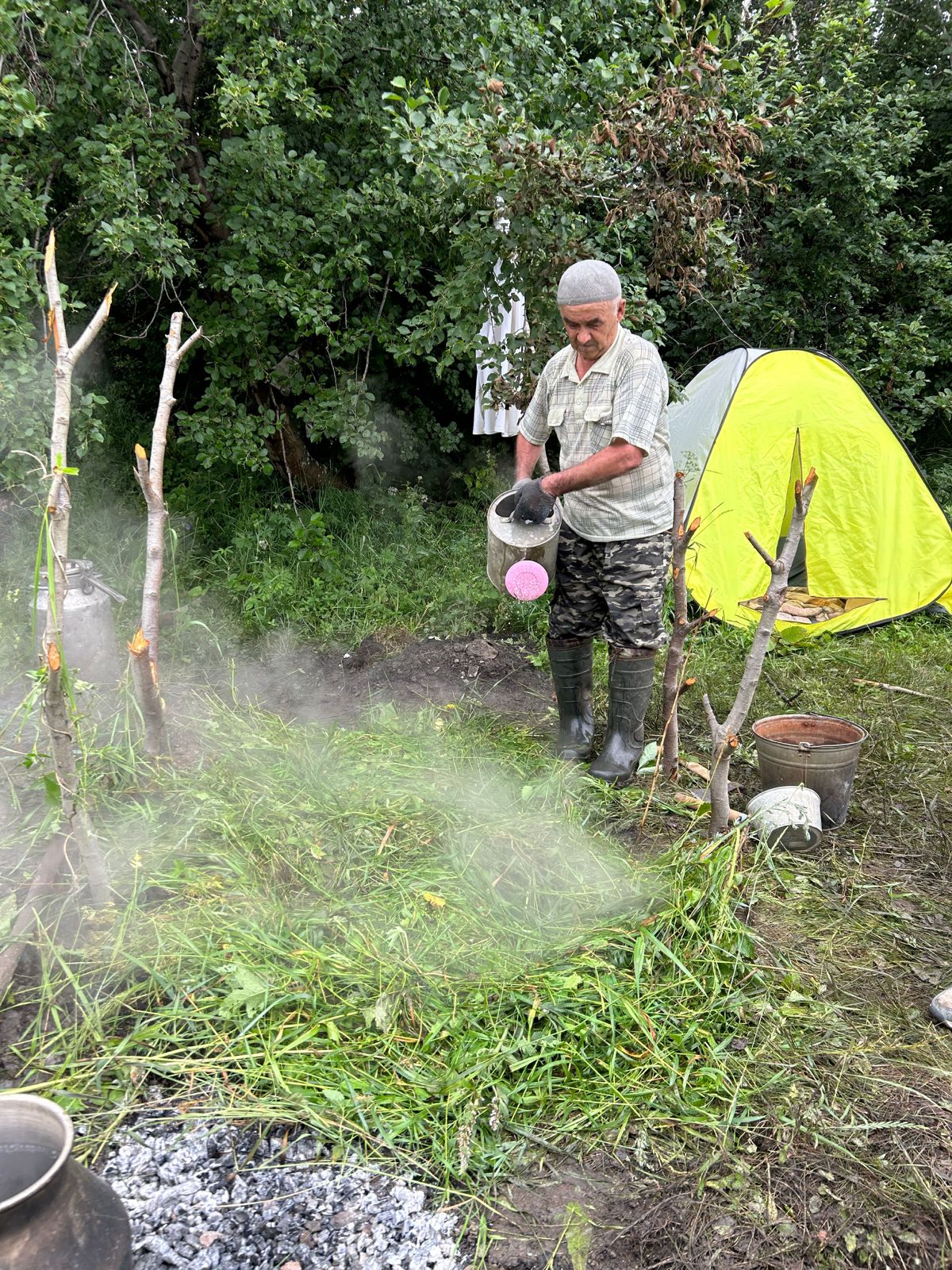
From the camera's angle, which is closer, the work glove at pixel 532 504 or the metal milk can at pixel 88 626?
the work glove at pixel 532 504

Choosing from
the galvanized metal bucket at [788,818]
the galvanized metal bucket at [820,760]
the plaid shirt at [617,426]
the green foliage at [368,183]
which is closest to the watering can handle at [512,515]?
the plaid shirt at [617,426]

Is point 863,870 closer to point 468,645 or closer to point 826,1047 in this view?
point 826,1047

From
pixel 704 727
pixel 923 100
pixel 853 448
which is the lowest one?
pixel 704 727

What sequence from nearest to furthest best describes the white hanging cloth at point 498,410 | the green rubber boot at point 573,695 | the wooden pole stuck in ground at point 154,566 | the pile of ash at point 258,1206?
1. the pile of ash at point 258,1206
2. the wooden pole stuck in ground at point 154,566
3. the green rubber boot at point 573,695
4. the white hanging cloth at point 498,410

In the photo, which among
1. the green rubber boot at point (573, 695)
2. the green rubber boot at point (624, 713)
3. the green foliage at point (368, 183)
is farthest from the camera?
the green foliage at point (368, 183)

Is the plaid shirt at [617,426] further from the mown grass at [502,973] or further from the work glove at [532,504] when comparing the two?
the mown grass at [502,973]

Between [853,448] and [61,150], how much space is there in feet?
14.8

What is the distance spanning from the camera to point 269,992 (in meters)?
2.25

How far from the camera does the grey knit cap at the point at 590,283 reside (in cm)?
297

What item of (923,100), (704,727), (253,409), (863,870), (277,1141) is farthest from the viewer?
(923,100)

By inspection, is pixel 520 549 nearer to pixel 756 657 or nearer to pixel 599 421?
pixel 599 421

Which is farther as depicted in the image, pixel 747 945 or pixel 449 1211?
pixel 747 945

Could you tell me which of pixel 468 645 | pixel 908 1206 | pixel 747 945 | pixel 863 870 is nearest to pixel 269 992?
pixel 747 945

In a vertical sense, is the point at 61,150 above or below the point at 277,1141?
above
